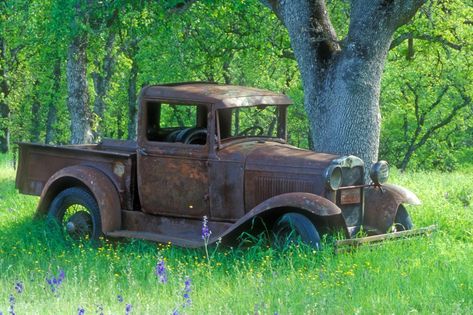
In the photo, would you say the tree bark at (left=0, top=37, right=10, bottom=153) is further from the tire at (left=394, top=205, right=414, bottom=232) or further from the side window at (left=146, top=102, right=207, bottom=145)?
the tire at (left=394, top=205, right=414, bottom=232)

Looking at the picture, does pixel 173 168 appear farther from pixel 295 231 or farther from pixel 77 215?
pixel 295 231

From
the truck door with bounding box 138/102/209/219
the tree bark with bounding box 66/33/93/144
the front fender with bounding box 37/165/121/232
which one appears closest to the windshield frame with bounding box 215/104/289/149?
the truck door with bounding box 138/102/209/219

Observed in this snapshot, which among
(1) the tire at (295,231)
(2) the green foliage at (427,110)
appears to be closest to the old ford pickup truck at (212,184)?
(1) the tire at (295,231)

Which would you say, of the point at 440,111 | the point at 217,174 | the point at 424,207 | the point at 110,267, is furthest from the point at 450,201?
the point at 440,111

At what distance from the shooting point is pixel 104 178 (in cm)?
974

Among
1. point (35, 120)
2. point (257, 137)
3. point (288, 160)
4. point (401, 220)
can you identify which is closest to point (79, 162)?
point (257, 137)

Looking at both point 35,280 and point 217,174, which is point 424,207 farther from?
point 35,280

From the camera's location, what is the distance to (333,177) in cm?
866

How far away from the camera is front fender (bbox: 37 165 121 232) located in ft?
31.3

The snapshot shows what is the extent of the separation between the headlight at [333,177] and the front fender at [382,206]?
0.82 meters

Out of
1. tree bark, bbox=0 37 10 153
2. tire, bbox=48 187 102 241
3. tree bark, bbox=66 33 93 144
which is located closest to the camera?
tire, bbox=48 187 102 241

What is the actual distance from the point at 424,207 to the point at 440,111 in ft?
82.5

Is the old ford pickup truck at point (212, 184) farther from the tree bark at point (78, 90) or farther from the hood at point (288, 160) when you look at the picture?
the tree bark at point (78, 90)

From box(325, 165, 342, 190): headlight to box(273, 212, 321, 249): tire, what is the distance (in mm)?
463
